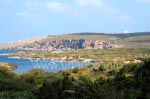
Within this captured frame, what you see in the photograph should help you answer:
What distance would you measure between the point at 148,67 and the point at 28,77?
23.9 m

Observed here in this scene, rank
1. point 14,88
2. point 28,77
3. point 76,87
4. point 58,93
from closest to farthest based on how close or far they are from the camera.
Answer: point 76,87 < point 58,93 < point 14,88 < point 28,77

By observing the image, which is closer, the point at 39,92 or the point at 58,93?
the point at 58,93

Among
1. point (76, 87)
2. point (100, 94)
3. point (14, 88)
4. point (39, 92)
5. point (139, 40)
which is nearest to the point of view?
point (100, 94)

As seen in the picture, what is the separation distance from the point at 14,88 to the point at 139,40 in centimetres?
16970

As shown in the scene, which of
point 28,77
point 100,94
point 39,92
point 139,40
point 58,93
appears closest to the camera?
point 100,94

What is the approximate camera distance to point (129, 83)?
1752 centimetres

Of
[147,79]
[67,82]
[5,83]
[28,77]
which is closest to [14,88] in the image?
[5,83]

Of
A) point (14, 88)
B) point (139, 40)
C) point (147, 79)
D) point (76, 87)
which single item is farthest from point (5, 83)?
point (139, 40)

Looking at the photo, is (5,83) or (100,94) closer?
(100,94)

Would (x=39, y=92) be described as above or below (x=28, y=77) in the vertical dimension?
above

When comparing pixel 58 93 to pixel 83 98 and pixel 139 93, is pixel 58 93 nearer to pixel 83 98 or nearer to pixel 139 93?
pixel 83 98

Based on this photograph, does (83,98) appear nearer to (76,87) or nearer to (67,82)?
(76,87)

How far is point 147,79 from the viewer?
1641 centimetres

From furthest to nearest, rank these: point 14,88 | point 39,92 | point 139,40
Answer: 1. point 139,40
2. point 14,88
3. point 39,92
